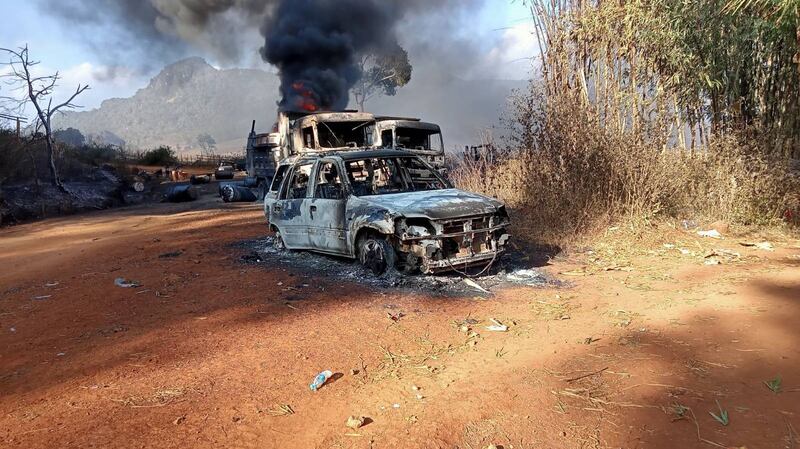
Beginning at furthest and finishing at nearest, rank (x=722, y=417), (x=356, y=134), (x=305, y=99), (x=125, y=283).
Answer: (x=305, y=99) < (x=356, y=134) < (x=125, y=283) < (x=722, y=417)

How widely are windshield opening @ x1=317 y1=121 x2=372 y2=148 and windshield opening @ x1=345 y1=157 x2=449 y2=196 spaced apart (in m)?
6.22

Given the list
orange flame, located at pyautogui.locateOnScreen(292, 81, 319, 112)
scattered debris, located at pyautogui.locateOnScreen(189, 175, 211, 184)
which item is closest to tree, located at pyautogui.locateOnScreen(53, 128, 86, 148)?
scattered debris, located at pyautogui.locateOnScreen(189, 175, 211, 184)

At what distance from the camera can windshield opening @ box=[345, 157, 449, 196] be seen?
20.8ft

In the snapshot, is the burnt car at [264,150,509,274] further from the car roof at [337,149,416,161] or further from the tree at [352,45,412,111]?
the tree at [352,45,412,111]

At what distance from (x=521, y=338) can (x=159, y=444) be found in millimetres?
2633

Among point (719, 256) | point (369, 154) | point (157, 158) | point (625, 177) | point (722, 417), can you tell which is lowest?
point (722, 417)

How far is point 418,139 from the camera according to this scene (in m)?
13.8

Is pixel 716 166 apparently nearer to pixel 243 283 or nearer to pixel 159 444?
pixel 243 283

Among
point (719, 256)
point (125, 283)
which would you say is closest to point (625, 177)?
point (719, 256)

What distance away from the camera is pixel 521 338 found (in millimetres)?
3939

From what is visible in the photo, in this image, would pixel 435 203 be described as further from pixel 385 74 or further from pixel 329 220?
pixel 385 74

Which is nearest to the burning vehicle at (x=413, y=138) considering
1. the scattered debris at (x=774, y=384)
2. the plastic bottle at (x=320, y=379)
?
the plastic bottle at (x=320, y=379)

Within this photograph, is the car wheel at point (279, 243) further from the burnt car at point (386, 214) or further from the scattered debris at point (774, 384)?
the scattered debris at point (774, 384)

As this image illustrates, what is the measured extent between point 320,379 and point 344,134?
10.5m
